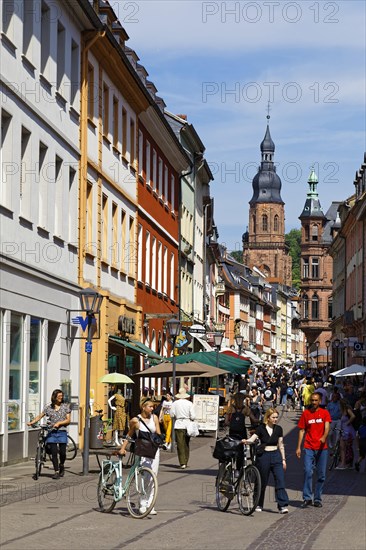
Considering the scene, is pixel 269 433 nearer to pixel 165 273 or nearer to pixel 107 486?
pixel 107 486

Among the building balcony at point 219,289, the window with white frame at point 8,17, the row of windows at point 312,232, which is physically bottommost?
the window with white frame at point 8,17

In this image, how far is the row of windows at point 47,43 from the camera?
24.7m

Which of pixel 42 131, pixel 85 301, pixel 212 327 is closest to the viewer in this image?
pixel 85 301

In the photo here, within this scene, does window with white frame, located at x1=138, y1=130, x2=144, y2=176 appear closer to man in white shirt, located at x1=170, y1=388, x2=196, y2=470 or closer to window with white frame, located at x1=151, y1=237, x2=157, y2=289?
window with white frame, located at x1=151, y1=237, x2=157, y2=289

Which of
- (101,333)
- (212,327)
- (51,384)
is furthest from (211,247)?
(51,384)

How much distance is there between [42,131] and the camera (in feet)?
90.3

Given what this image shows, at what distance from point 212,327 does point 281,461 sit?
6505cm

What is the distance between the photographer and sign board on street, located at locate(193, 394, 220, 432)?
36844mm

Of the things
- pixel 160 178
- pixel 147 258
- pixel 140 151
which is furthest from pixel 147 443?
pixel 160 178

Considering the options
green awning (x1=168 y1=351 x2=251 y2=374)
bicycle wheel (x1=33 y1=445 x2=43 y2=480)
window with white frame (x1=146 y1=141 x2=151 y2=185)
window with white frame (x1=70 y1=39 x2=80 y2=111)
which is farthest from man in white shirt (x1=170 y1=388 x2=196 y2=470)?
window with white frame (x1=146 y1=141 x2=151 y2=185)

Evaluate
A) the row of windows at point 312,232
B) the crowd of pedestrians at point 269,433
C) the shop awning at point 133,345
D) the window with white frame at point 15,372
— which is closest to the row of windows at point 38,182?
the window with white frame at point 15,372

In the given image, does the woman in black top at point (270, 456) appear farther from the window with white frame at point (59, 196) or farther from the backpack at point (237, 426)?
the window with white frame at point (59, 196)

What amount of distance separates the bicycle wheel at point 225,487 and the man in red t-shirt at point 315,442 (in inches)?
56.0

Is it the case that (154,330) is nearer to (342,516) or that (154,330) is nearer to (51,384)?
(51,384)
